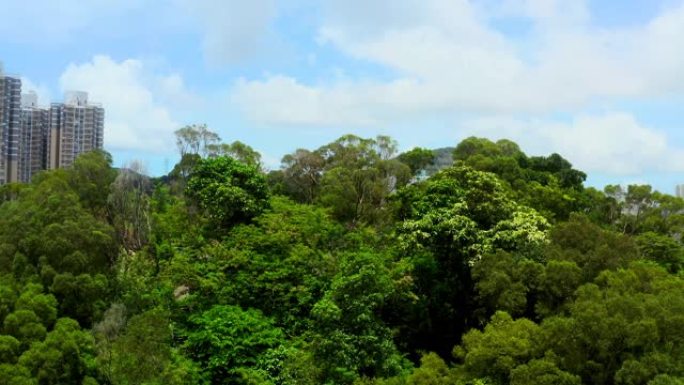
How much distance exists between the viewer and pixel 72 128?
3853cm

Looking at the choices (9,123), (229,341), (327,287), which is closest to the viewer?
(229,341)

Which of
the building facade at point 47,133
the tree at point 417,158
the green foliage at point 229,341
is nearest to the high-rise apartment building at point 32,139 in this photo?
the building facade at point 47,133

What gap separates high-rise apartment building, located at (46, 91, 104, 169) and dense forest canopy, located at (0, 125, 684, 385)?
50.5ft

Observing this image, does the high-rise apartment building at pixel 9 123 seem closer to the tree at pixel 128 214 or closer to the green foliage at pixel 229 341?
the tree at pixel 128 214

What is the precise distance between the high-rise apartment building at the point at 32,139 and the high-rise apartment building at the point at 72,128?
1.44 feet

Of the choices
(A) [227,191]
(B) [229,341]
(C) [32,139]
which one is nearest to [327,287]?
(B) [229,341]

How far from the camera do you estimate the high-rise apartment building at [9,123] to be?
3559 cm

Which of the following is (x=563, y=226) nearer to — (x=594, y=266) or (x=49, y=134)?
(x=594, y=266)

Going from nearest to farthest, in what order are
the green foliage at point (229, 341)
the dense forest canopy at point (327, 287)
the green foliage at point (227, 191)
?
the dense forest canopy at point (327, 287)
the green foliage at point (229, 341)
the green foliage at point (227, 191)

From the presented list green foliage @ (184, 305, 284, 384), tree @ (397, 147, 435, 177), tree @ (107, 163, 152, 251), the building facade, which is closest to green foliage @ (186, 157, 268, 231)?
tree @ (107, 163, 152, 251)

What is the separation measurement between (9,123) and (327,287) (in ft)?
86.9

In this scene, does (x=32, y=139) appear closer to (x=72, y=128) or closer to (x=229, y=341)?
(x=72, y=128)

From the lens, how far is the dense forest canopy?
39.3 ft

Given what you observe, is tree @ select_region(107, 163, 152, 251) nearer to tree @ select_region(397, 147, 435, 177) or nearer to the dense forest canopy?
the dense forest canopy
